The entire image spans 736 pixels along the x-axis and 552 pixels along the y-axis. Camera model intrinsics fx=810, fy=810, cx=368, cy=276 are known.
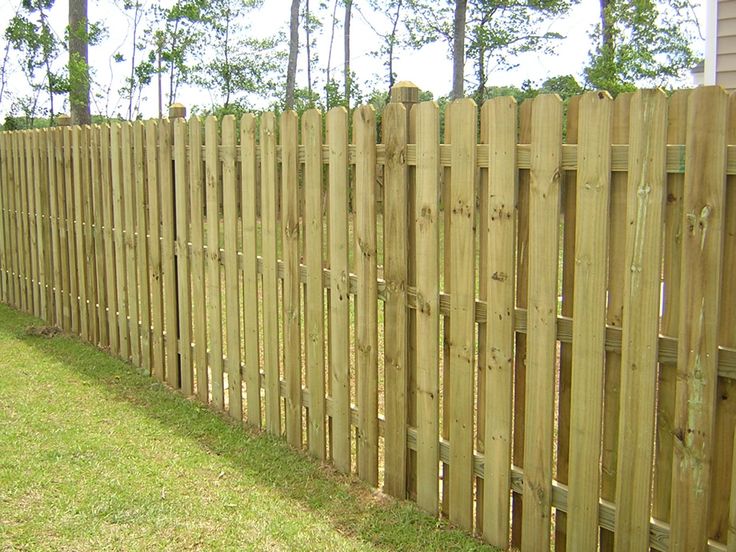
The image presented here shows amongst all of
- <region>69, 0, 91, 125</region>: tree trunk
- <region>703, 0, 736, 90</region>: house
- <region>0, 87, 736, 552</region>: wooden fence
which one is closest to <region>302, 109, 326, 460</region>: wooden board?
<region>0, 87, 736, 552</region>: wooden fence

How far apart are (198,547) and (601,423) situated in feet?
5.63

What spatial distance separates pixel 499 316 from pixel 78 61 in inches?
536

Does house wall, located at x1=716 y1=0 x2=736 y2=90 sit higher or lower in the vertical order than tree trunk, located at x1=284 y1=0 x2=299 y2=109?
lower

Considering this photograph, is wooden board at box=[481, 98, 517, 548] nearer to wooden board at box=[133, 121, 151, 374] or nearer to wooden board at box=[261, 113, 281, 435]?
wooden board at box=[261, 113, 281, 435]

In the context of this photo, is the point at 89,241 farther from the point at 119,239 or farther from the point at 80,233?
the point at 119,239

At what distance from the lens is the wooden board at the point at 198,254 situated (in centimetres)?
519

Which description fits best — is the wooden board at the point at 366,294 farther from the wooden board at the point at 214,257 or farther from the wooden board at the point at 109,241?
the wooden board at the point at 109,241

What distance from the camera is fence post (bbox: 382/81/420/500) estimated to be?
3623mm

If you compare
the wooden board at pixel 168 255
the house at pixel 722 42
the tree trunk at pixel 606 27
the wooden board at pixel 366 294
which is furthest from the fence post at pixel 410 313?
the tree trunk at pixel 606 27

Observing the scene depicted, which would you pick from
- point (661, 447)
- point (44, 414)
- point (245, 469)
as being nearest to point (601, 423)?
point (661, 447)

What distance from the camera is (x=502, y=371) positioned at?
10.7 feet

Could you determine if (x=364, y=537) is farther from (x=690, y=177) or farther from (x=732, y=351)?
(x=690, y=177)

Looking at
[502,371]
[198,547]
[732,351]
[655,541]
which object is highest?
[732,351]

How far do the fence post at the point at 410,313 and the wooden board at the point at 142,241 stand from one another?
2610 millimetres
